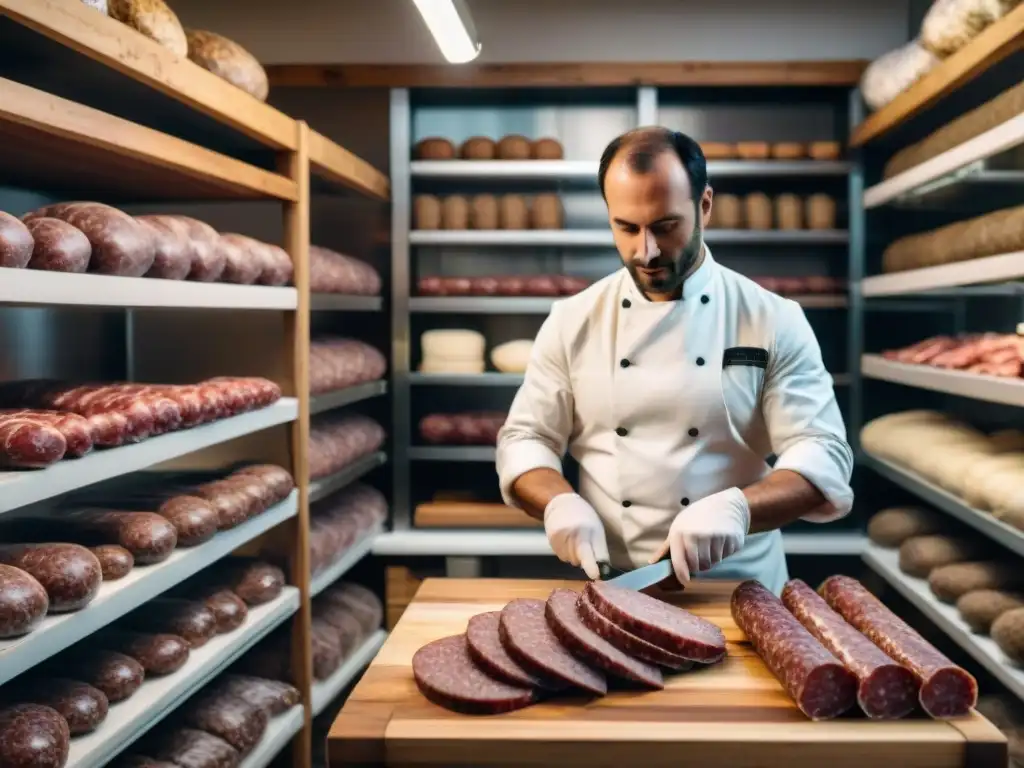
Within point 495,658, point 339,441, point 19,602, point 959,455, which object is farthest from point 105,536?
point 959,455

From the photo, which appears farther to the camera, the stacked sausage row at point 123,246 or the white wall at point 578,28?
the white wall at point 578,28

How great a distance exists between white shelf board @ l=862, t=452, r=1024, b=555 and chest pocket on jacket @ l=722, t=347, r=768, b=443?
807 millimetres

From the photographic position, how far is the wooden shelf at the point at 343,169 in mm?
3379

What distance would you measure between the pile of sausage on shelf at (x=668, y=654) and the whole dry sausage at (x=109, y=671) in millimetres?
944

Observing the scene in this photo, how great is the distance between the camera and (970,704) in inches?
57.8

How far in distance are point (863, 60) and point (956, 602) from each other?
228cm

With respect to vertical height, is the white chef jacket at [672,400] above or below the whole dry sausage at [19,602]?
above

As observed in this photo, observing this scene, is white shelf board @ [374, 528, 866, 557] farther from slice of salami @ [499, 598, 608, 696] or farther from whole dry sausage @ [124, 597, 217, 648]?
slice of salami @ [499, 598, 608, 696]

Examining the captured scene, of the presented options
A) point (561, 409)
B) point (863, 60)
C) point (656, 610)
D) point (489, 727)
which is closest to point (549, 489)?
point (561, 409)

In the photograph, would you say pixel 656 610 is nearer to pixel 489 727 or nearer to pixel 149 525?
pixel 489 727

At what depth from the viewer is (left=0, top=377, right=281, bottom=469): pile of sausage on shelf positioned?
184 centimetres

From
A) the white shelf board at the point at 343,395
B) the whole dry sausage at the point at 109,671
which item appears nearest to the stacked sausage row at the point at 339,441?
the white shelf board at the point at 343,395

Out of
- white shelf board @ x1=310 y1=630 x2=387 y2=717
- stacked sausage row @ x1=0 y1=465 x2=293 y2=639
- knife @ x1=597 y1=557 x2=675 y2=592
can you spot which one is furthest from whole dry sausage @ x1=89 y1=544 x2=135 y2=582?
white shelf board @ x1=310 y1=630 x2=387 y2=717

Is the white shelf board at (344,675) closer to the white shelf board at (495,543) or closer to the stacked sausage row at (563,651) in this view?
the white shelf board at (495,543)
